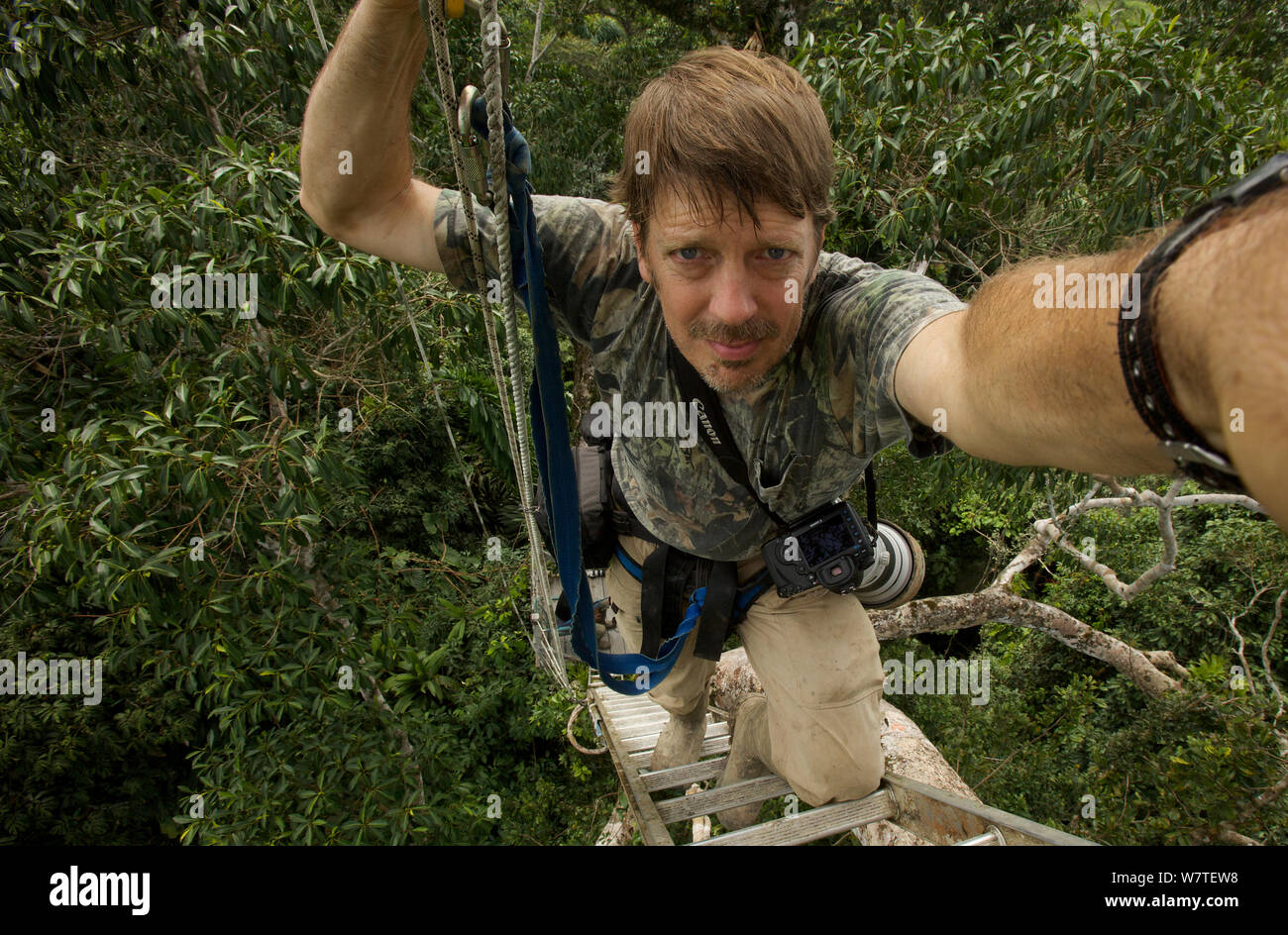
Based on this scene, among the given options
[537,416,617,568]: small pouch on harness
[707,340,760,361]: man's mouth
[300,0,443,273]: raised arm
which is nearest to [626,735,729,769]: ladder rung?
[537,416,617,568]: small pouch on harness

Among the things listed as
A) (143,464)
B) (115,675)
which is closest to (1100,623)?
(143,464)

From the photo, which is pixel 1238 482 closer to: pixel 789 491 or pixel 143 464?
pixel 789 491

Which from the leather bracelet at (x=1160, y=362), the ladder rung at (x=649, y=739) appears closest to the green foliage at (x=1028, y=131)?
the ladder rung at (x=649, y=739)

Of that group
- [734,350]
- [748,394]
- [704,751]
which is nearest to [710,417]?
[748,394]

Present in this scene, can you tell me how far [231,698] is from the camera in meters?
2.93

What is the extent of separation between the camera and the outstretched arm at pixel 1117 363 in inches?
20.1

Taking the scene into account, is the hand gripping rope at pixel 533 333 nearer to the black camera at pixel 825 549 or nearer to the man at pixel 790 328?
the man at pixel 790 328

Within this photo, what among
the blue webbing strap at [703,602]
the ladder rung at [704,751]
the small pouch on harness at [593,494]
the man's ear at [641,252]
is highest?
the man's ear at [641,252]

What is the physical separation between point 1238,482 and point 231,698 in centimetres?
344

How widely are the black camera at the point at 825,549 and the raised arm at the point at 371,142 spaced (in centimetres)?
110

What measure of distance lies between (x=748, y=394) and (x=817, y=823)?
1306 millimetres

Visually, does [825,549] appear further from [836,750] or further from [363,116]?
[363,116]

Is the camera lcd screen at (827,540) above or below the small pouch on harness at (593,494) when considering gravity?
below

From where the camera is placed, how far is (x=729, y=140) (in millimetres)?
1228
